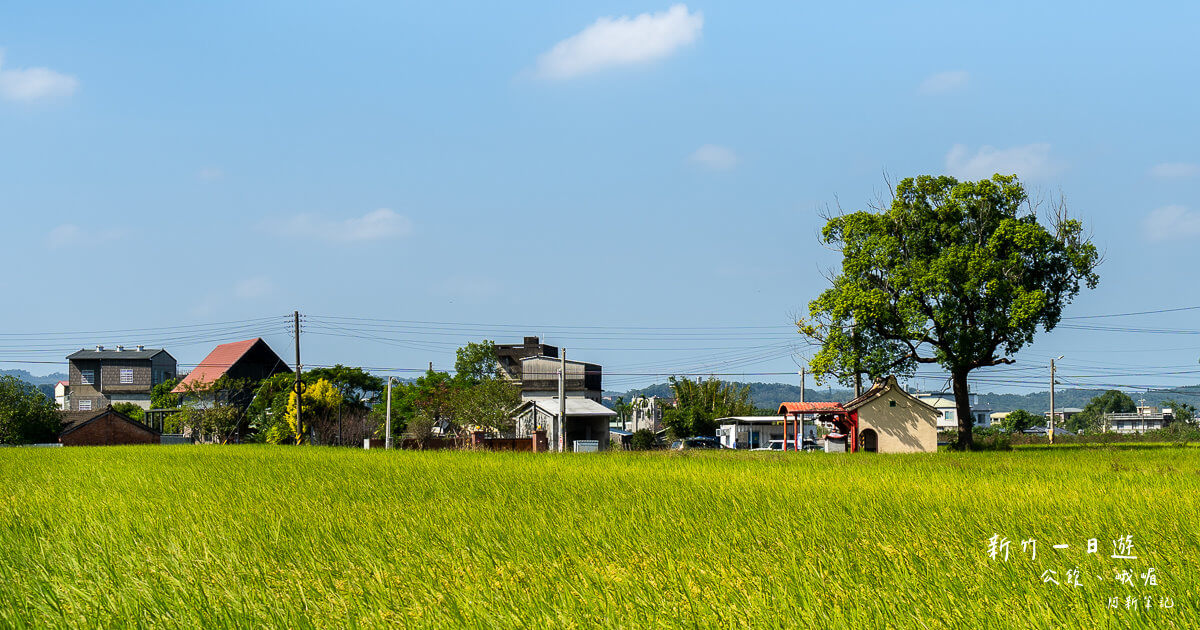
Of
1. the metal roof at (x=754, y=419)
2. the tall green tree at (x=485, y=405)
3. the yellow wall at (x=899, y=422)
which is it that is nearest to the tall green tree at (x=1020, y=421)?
the metal roof at (x=754, y=419)

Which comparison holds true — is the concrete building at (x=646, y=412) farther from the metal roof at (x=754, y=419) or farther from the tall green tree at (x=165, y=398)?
the tall green tree at (x=165, y=398)

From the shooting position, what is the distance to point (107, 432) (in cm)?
6184

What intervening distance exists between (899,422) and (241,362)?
59.3 m

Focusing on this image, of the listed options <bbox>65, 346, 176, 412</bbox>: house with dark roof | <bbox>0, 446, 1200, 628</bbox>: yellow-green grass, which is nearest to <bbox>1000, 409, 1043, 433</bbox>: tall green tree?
<bbox>65, 346, 176, 412</bbox>: house with dark roof

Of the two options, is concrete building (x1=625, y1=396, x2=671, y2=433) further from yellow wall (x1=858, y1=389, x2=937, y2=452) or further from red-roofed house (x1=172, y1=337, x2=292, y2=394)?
yellow wall (x1=858, y1=389, x2=937, y2=452)

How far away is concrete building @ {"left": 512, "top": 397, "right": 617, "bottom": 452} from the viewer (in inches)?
2360

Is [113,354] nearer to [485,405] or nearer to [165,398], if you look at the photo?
[165,398]

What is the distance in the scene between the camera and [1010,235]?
39031 millimetres

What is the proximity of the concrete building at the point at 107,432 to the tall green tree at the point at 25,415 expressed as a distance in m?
1.11

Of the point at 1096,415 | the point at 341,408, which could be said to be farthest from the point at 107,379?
the point at 1096,415

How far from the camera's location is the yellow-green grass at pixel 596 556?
5238 millimetres

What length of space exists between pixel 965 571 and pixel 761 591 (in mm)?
1598

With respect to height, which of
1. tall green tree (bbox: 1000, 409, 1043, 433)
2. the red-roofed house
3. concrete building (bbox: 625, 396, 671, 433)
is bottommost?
tall green tree (bbox: 1000, 409, 1043, 433)

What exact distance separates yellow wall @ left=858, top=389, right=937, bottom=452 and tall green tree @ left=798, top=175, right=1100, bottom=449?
4.59ft
